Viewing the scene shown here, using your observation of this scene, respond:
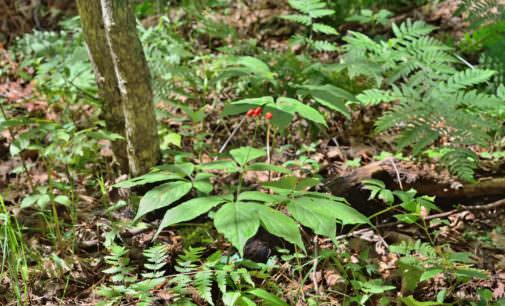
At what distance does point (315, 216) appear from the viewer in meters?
1.75

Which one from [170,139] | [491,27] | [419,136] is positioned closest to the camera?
[419,136]

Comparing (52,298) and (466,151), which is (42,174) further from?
(466,151)

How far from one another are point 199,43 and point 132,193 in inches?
105

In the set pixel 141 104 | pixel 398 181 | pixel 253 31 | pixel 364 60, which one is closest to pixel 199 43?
pixel 253 31

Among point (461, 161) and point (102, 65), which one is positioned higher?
point (102, 65)

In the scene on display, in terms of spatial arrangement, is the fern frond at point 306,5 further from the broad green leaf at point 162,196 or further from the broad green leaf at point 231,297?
the broad green leaf at point 231,297

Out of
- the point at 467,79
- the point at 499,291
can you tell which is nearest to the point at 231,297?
the point at 499,291

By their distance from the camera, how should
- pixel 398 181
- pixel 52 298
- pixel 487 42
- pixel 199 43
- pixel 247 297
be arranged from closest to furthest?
pixel 247 297 < pixel 52 298 < pixel 398 181 < pixel 487 42 < pixel 199 43

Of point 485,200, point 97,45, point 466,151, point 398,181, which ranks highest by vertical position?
point 97,45

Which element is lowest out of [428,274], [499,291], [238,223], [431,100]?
[499,291]

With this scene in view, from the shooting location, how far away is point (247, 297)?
2119 mm

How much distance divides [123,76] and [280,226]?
139 centimetres

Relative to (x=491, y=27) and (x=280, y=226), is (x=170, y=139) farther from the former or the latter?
(x=491, y=27)

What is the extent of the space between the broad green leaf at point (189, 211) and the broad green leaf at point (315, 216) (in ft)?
0.87
